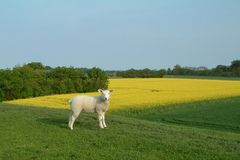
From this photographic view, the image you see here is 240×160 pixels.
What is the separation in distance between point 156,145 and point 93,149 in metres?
1.56

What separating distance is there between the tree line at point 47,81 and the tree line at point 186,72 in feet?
104

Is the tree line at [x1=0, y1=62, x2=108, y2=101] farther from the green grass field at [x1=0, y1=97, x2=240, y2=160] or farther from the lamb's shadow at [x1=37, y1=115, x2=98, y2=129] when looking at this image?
the green grass field at [x1=0, y1=97, x2=240, y2=160]

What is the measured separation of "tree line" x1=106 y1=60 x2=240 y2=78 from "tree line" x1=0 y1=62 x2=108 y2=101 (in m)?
31.6

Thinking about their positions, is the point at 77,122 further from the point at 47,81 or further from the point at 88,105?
the point at 47,81

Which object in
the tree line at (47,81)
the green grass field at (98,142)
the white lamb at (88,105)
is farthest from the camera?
the tree line at (47,81)

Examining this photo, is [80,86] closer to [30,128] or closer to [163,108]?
[163,108]

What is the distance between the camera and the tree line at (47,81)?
43.1 m

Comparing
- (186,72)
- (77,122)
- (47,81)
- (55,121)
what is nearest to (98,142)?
(77,122)

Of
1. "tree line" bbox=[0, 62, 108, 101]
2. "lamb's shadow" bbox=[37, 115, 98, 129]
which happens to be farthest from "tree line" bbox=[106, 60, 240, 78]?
"lamb's shadow" bbox=[37, 115, 98, 129]

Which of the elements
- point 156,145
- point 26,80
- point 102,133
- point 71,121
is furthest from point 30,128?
point 26,80

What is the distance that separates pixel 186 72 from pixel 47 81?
182ft

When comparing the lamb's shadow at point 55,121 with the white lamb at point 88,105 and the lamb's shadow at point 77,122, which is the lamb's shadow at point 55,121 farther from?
the white lamb at point 88,105

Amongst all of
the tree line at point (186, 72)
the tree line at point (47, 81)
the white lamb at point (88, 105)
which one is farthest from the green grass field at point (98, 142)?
the tree line at point (186, 72)

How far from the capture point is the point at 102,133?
11.2 metres
